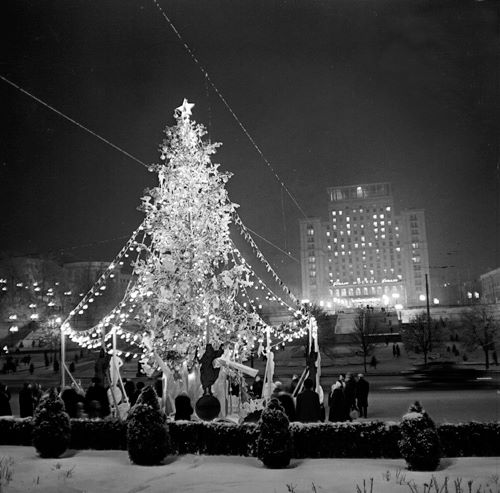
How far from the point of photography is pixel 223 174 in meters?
16.5

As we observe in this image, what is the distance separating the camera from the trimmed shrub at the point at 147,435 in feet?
31.3

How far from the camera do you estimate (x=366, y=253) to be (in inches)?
5709

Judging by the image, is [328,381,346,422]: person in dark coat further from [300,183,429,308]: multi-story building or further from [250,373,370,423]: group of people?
[300,183,429,308]: multi-story building

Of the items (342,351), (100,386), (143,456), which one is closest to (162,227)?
(100,386)

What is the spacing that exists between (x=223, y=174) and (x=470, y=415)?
9881mm

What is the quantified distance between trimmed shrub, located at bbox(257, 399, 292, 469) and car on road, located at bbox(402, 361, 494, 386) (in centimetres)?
1952

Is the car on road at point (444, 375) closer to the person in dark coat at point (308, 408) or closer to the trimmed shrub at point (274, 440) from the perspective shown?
the person in dark coat at point (308, 408)

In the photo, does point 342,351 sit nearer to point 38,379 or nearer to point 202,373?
point 38,379

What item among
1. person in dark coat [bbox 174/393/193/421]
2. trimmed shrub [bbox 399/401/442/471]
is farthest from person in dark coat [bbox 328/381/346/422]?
trimmed shrub [bbox 399/401/442/471]

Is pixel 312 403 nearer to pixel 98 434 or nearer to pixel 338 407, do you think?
pixel 338 407

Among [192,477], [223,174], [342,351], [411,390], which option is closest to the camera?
[192,477]

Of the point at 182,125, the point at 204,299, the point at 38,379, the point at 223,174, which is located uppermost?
the point at 182,125

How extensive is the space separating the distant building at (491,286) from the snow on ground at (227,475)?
339 feet

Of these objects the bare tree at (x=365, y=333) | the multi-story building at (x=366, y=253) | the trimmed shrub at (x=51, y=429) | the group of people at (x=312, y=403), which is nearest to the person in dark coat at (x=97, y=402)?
the trimmed shrub at (x=51, y=429)
